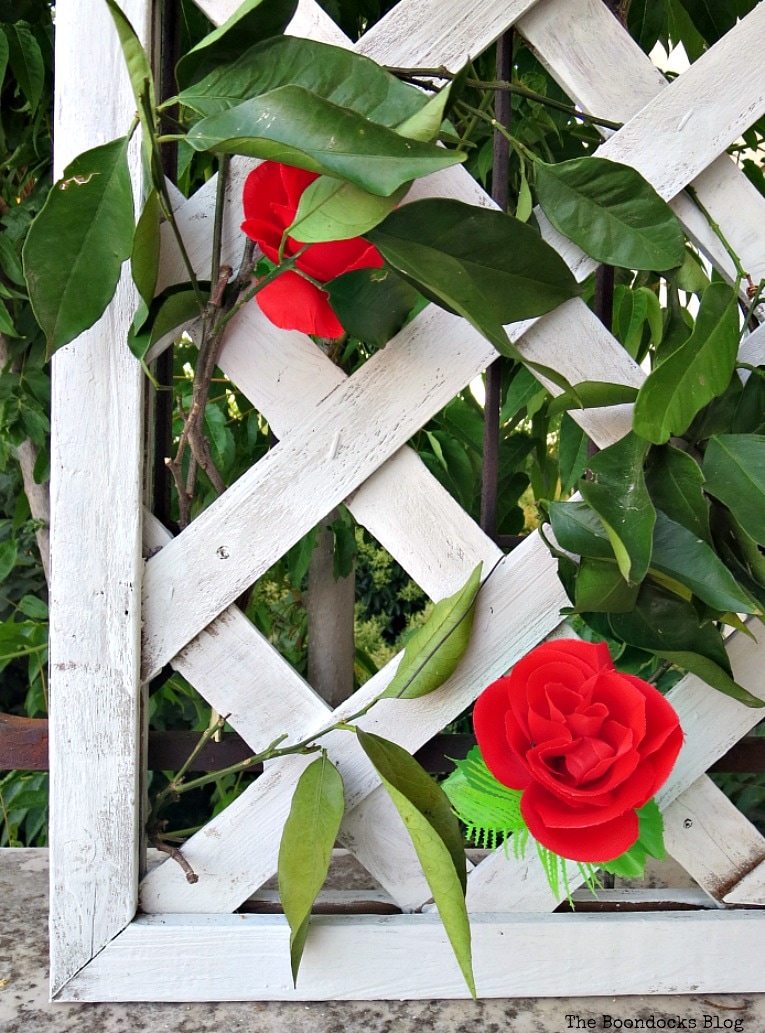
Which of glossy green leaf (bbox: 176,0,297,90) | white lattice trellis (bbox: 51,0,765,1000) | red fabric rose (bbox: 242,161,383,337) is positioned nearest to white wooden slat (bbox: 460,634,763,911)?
white lattice trellis (bbox: 51,0,765,1000)

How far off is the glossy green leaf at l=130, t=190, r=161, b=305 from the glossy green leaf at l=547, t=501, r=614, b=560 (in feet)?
0.82

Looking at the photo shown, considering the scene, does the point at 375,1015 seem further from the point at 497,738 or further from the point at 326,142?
the point at 326,142

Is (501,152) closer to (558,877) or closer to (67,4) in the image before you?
(67,4)

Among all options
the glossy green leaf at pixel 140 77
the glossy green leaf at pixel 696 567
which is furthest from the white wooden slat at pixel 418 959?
the glossy green leaf at pixel 140 77

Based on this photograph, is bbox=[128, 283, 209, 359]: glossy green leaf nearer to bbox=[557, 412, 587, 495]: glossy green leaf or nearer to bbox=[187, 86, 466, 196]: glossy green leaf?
bbox=[187, 86, 466, 196]: glossy green leaf

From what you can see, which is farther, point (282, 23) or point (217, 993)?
point (217, 993)

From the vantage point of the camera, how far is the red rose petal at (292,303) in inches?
17.6

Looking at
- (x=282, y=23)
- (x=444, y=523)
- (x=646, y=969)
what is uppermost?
(x=282, y=23)

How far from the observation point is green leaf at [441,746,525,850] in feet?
1.58

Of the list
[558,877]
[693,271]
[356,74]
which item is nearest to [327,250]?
[356,74]

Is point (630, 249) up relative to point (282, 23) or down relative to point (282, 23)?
down

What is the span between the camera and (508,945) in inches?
20.9

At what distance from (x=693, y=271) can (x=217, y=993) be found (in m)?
0.52

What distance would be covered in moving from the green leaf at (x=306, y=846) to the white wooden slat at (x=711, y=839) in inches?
8.9
